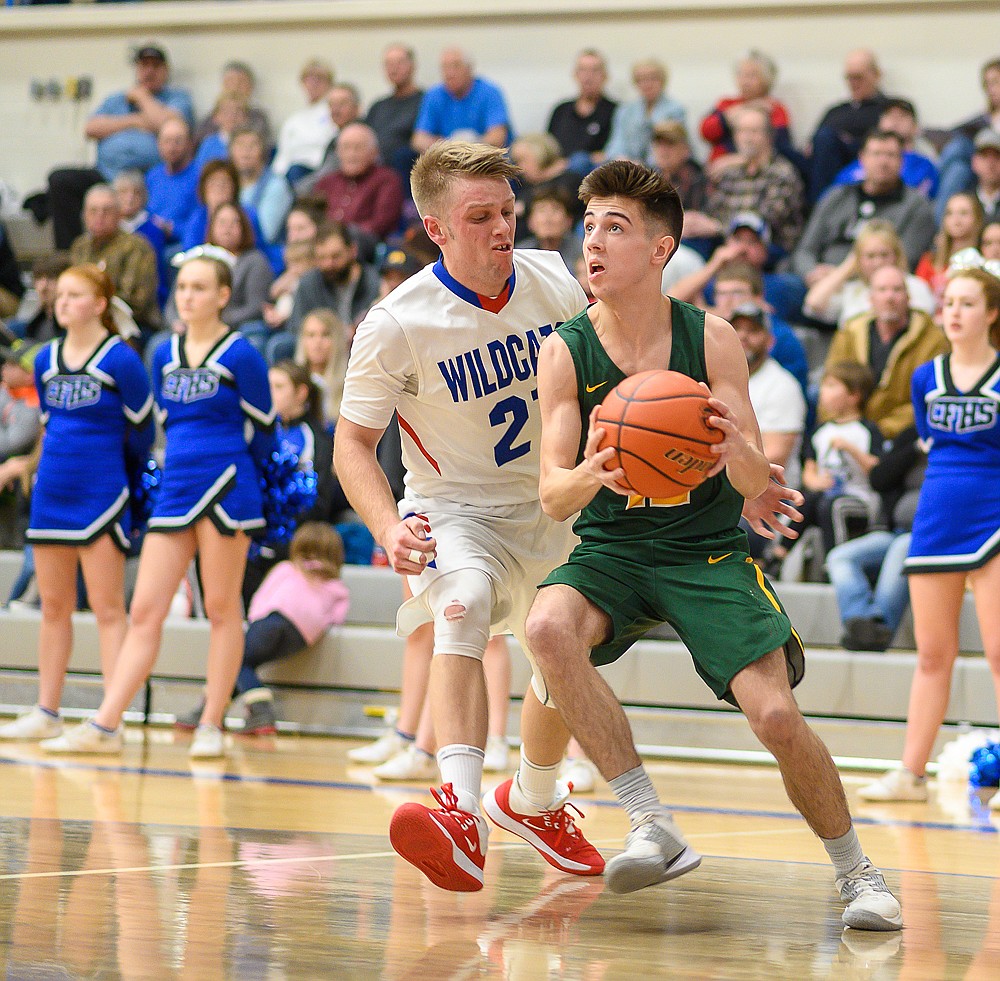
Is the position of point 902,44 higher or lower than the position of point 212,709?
higher

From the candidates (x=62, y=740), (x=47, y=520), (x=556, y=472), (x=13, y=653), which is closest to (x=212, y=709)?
(x=62, y=740)

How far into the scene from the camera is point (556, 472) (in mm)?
3609

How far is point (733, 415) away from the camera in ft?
11.8

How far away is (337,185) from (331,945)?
30.2ft

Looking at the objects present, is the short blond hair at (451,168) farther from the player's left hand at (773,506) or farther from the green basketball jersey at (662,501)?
the player's left hand at (773,506)

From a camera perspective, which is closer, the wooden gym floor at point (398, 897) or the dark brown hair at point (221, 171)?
the wooden gym floor at point (398, 897)

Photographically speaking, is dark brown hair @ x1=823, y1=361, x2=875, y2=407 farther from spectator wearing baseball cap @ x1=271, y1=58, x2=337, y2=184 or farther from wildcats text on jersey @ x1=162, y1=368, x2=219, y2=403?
spectator wearing baseball cap @ x1=271, y1=58, x2=337, y2=184

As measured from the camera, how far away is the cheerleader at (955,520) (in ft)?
20.0

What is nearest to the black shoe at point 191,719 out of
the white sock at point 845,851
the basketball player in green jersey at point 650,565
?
the basketball player in green jersey at point 650,565

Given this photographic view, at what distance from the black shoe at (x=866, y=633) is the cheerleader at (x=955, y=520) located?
101cm

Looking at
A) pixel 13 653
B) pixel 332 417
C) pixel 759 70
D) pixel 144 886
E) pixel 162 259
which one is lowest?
pixel 13 653

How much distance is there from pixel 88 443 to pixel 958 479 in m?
3.93

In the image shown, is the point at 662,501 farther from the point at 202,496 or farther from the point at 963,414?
the point at 202,496

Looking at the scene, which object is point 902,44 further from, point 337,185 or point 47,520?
point 47,520
